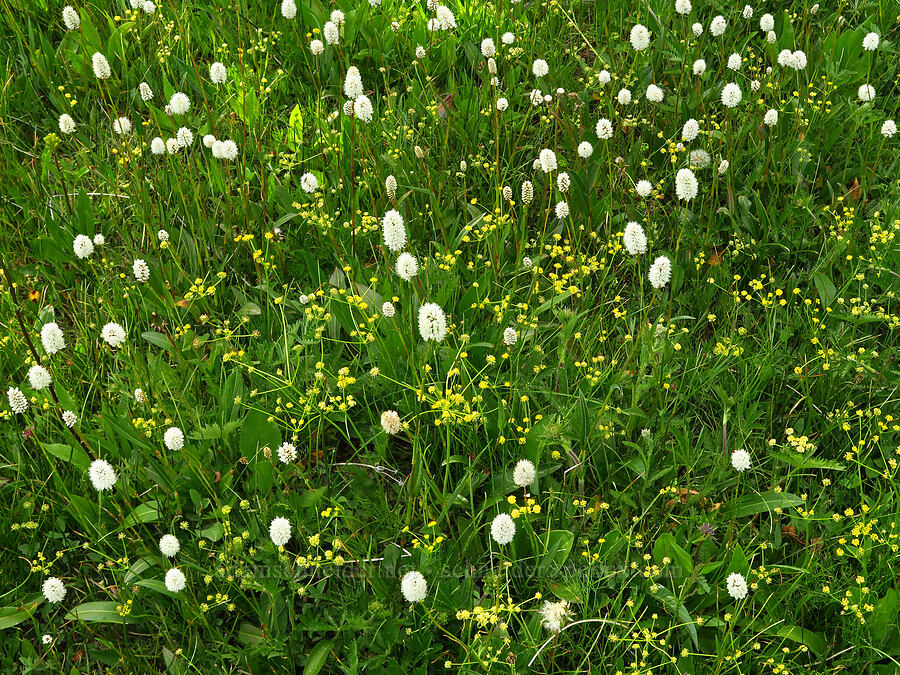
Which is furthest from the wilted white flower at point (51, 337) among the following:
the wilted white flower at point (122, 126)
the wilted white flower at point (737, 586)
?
the wilted white flower at point (737, 586)

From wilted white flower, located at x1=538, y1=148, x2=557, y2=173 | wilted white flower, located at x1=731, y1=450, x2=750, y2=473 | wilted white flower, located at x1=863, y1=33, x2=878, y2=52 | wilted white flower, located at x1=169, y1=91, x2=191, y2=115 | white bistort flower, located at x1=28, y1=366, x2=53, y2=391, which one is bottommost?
white bistort flower, located at x1=28, y1=366, x2=53, y2=391

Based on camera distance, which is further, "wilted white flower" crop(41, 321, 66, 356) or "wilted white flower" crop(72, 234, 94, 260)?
"wilted white flower" crop(72, 234, 94, 260)

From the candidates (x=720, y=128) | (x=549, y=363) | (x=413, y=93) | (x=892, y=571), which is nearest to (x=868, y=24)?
(x=720, y=128)

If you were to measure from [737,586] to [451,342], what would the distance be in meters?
1.15

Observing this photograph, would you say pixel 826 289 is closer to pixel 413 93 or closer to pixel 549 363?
pixel 549 363

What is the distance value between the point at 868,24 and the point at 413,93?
2.11 metres

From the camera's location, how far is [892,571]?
2068 mm

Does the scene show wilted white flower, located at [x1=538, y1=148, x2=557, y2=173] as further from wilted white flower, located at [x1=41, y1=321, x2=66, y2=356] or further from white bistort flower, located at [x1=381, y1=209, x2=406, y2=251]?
wilted white flower, located at [x1=41, y1=321, x2=66, y2=356]

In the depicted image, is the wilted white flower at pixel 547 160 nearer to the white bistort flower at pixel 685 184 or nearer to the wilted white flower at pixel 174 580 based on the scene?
the white bistort flower at pixel 685 184

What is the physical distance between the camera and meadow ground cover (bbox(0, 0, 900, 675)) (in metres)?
2.07

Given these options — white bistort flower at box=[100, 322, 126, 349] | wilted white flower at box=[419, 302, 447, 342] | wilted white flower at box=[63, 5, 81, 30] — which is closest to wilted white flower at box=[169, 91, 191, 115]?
wilted white flower at box=[63, 5, 81, 30]

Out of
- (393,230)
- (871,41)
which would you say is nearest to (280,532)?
(393,230)

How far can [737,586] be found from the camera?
1.89 meters

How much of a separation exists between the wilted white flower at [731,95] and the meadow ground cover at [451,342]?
19cm
